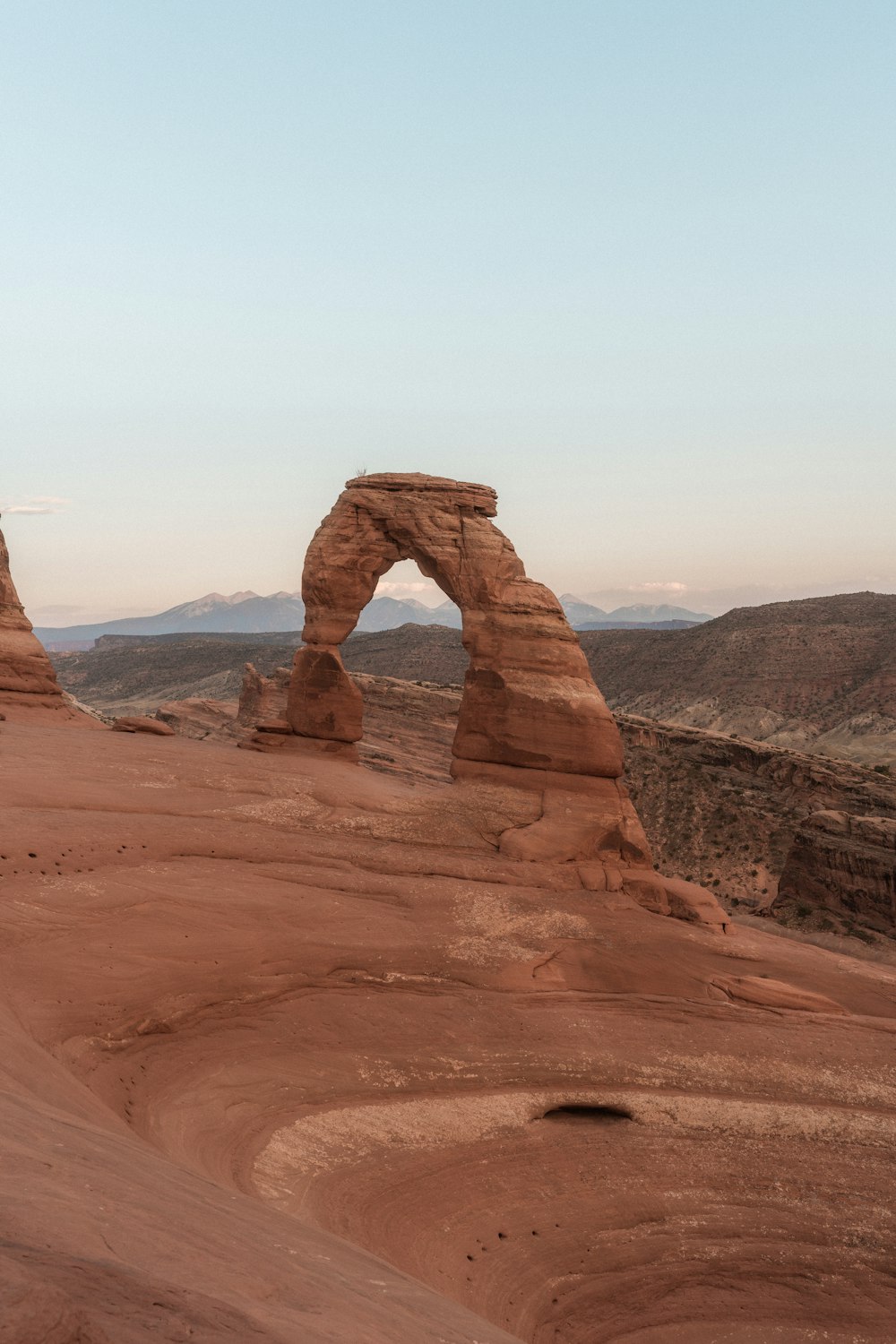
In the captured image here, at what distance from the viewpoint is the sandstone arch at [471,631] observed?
78.8 feet

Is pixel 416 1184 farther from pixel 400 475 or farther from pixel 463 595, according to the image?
pixel 400 475

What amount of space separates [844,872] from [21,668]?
28.8 meters

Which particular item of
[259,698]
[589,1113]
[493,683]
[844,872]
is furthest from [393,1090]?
[259,698]

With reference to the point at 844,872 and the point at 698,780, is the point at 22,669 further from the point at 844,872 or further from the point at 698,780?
the point at 698,780

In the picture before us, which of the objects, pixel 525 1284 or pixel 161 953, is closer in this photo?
pixel 525 1284

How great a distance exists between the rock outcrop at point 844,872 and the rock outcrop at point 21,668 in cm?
2578

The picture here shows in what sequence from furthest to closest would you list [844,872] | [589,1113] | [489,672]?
[844,872], [489,672], [589,1113]

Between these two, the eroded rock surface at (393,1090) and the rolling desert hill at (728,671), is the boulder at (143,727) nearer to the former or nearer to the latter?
the eroded rock surface at (393,1090)

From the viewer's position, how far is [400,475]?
87.4 feet

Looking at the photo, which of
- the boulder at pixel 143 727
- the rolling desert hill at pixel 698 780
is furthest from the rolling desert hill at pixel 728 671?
the boulder at pixel 143 727

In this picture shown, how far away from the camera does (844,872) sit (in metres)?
34.4

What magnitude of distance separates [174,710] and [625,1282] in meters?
46.3

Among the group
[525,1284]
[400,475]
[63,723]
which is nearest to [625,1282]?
[525,1284]

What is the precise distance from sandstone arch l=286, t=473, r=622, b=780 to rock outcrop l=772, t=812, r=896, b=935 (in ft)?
48.1
